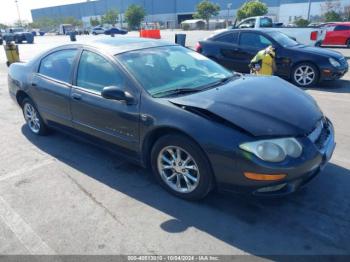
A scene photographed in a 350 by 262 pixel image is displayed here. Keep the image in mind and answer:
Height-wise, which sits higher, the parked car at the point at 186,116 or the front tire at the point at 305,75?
the parked car at the point at 186,116

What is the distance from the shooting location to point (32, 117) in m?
5.02

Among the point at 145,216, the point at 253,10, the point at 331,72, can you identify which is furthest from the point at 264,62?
the point at 253,10

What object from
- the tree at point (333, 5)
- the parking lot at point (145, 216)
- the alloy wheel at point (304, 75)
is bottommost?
the parking lot at point (145, 216)

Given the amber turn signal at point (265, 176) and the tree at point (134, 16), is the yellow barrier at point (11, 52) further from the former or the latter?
the tree at point (134, 16)

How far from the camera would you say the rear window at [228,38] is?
28.8 feet

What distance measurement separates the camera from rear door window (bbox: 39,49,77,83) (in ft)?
13.1

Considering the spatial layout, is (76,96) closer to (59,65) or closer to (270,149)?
(59,65)

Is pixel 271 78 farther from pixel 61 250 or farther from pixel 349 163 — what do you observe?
pixel 61 250

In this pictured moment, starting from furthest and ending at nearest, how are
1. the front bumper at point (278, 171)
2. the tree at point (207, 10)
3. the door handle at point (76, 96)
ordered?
the tree at point (207, 10)
the door handle at point (76, 96)
the front bumper at point (278, 171)

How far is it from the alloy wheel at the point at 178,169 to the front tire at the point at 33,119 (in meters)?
2.55

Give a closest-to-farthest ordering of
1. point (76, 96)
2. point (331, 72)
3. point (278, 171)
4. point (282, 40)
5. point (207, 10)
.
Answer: point (278, 171), point (76, 96), point (331, 72), point (282, 40), point (207, 10)

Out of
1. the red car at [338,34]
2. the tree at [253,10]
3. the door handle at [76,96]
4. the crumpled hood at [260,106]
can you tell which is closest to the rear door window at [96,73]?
the door handle at [76,96]

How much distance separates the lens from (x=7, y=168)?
4051 mm

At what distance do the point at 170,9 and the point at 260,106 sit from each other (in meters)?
96.6
